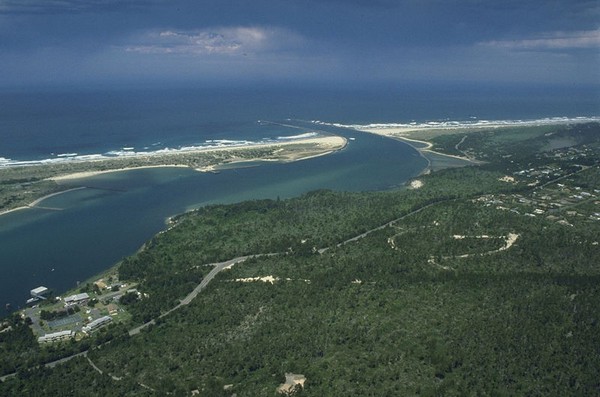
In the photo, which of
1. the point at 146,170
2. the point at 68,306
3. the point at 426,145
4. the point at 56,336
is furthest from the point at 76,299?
the point at 426,145

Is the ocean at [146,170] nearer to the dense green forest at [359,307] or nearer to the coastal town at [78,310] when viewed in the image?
the coastal town at [78,310]

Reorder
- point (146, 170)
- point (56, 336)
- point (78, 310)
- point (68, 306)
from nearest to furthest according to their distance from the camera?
point (56, 336) → point (78, 310) → point (68, 306) → point (146, 170)

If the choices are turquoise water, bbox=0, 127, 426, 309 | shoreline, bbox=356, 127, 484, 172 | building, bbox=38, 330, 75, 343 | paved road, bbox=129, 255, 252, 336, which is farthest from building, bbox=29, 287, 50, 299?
shoreline, bbox=356, 127, 484, 172

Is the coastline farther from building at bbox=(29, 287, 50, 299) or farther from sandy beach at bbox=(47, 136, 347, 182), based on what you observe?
building at bbox=(29, 287, 50, 299)

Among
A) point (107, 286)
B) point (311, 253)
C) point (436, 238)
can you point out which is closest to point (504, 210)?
point (436, 238)

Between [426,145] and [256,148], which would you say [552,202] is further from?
[256,148]

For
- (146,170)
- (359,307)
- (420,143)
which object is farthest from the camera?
(420,143)
